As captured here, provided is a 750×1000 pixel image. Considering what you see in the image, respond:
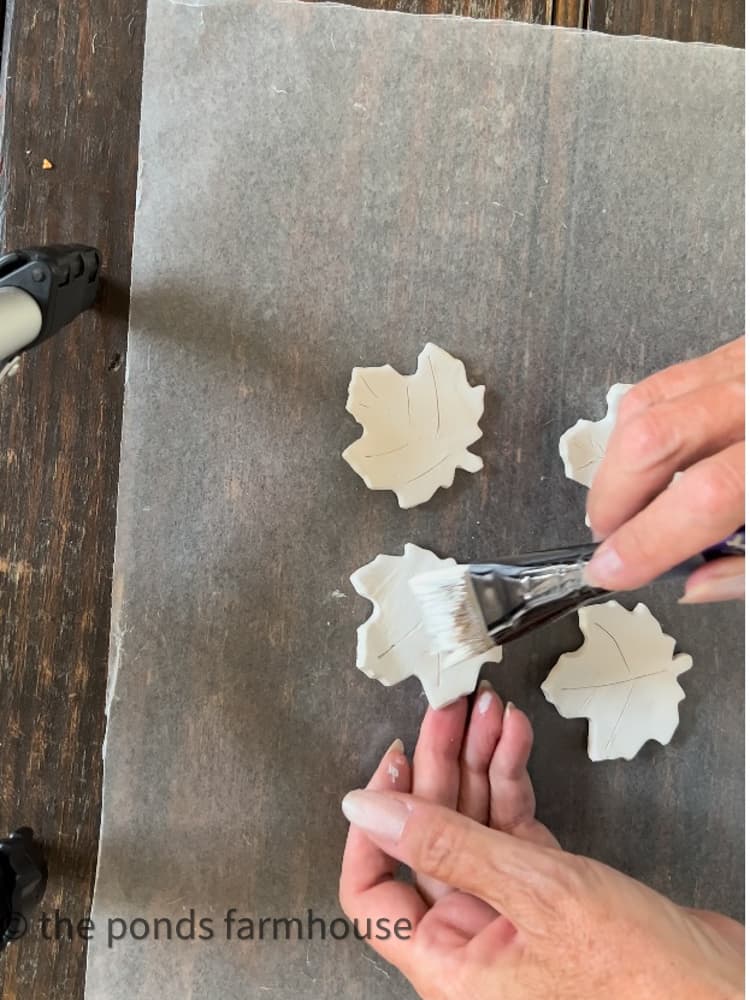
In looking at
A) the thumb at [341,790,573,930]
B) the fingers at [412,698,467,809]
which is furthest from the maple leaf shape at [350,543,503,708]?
the thumb at [341,790,573,930]

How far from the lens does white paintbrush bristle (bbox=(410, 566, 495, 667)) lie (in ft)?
2.31

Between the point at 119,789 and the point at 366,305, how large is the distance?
508 mm

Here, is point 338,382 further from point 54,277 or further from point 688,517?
point 688,517

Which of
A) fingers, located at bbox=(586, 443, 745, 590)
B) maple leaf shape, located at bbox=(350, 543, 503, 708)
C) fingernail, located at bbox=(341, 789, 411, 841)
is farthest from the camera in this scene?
maple leaf shape, located at bbox=(350, 543, 503, 708)

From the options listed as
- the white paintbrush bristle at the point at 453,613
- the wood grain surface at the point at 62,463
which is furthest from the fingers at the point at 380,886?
the wood grain surface at the point at 62,463

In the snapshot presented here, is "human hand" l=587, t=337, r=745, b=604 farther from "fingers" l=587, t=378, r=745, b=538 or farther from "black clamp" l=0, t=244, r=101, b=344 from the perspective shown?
"black clamp" l=0, t=244, r=101, b=344

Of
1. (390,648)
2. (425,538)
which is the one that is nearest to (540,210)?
(425,538)

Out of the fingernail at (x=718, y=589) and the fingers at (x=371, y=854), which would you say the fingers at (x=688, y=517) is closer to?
the fingernail at (x=718, y=589)

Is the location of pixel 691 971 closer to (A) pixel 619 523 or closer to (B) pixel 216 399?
(A) pixel 619 523

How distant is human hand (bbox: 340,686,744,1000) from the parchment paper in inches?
3.9

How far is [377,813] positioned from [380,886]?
0.10 meters

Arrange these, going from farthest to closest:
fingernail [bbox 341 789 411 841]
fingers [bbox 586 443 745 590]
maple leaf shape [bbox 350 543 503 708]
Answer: maple leaf shape [bbox 350 543 503 708]
fingernail [bbox 341 789 411 841]
fingers [bbox 586 443 745 590]

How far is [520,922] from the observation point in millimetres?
602

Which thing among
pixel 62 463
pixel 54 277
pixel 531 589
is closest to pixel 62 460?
pixel 62 463
